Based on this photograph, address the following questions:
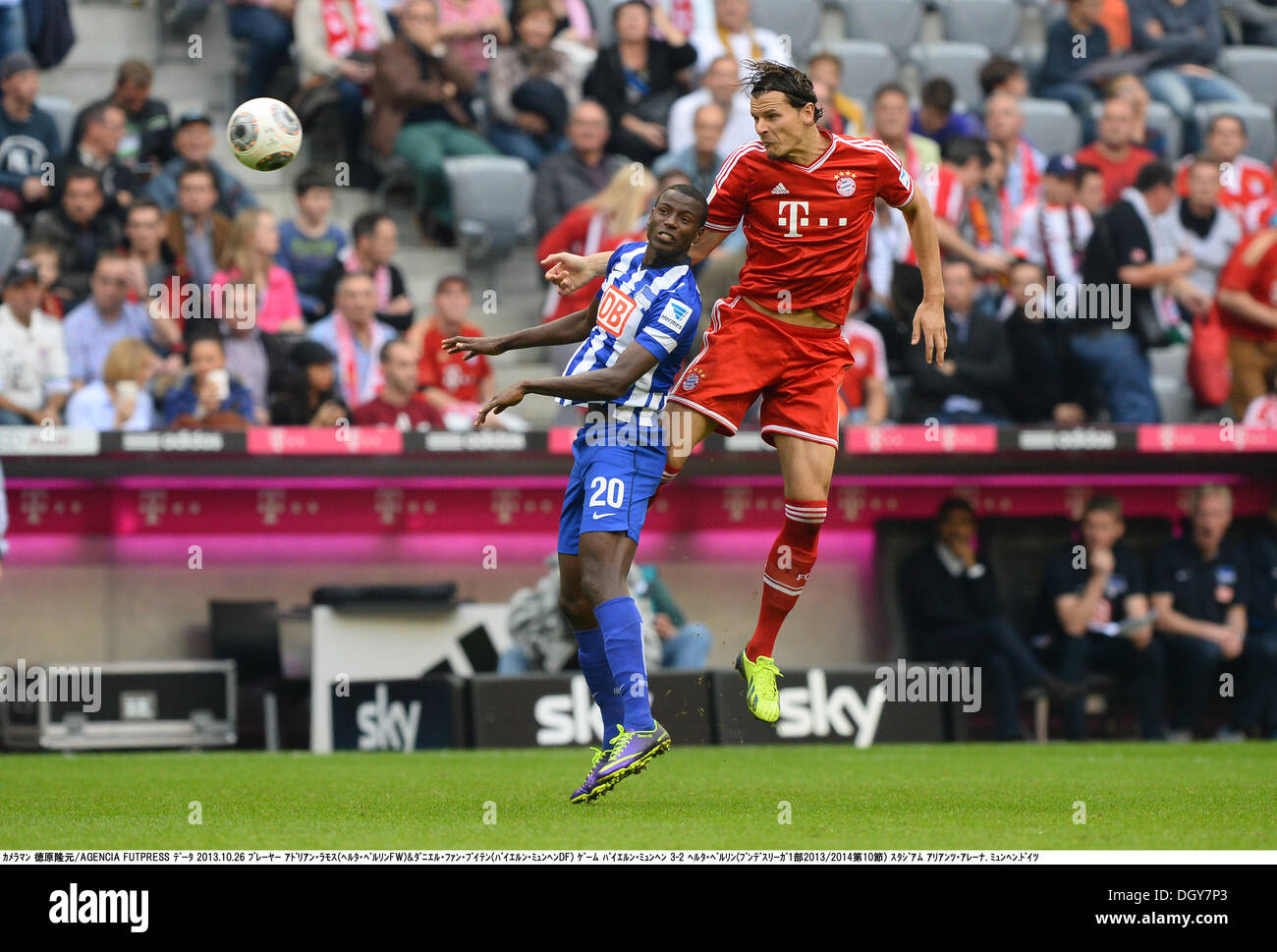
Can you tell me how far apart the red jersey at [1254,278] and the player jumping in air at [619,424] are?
7.16 metres

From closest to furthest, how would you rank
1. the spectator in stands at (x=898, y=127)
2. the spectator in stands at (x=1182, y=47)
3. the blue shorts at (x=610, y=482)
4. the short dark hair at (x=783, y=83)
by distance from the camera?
1. the blue shorts at (x=610, y=482)
2. the short dark hair at (x=783, y=83)
3. the spectator in stands at (x=898, y=127)
4. the spectator in stands at (x=1182, y=47)

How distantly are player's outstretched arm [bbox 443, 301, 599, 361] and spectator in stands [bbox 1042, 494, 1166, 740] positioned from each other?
6002mm

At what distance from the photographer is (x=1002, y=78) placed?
1455 cm

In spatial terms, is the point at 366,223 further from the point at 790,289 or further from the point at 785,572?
the point at 785,572

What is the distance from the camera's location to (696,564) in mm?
12852

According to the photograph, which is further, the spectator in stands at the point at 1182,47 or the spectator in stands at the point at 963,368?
the spectator in stands at the point at 1182,47

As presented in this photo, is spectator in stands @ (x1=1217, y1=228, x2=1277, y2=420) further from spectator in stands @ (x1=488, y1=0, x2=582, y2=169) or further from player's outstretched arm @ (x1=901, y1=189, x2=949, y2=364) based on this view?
player's outstretched arm @ (x1=901, y1=189, x2=949, y2=364)

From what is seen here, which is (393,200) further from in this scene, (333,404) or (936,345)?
(936,345)

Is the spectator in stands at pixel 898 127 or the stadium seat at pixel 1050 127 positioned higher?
the stadium seat at pixel 1050 127

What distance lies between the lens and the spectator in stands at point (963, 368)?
12055 mm

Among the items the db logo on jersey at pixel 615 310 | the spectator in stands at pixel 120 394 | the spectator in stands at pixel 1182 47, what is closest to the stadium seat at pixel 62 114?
the spectator in stands at pixel 120 394

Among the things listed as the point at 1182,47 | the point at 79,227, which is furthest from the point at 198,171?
the point at 1182,47

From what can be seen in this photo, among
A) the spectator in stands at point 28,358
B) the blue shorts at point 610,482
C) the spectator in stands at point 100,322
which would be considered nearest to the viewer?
the blue shorts at point 610,482

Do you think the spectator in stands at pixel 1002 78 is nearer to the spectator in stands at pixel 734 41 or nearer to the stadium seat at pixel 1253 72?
the spectator in stands at pixel 734 41
